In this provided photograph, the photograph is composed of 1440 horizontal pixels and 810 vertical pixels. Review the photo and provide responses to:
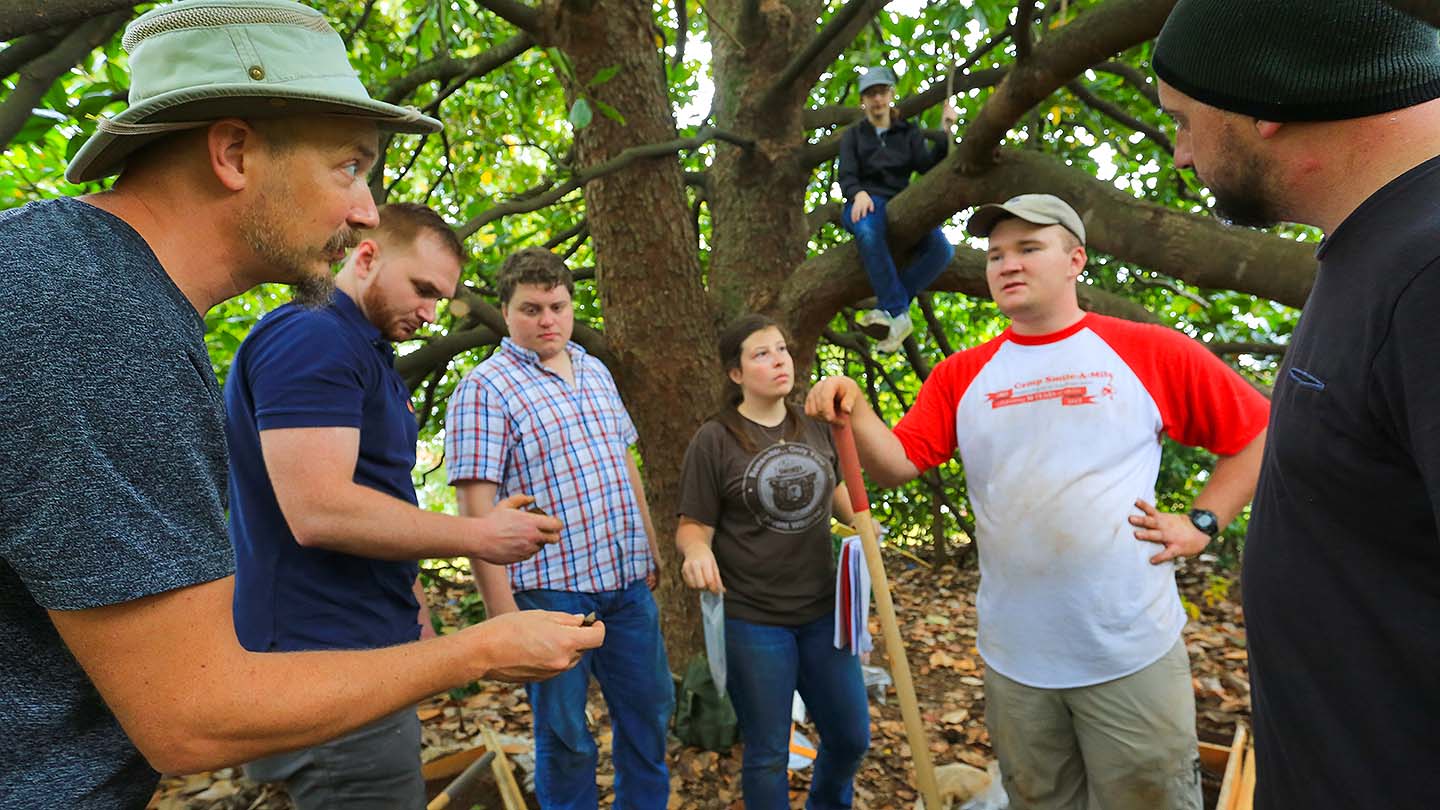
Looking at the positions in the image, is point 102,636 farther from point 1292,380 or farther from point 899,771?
point 899,771

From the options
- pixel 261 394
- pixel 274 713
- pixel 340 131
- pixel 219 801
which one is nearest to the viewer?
pixel 274 713

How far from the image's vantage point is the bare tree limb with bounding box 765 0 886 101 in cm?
352

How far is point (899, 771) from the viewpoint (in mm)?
3824

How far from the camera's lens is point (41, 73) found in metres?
1.54

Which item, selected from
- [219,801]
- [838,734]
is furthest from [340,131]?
[219,801]


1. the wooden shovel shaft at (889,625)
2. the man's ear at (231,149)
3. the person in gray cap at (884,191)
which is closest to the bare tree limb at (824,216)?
the person in gray cap at (884,191)

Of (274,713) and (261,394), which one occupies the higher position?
(261,394)

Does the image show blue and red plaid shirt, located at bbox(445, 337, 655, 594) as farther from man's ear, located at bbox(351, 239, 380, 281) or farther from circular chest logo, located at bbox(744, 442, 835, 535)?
man's ear, located at bbox(351, 239, 380, 281)

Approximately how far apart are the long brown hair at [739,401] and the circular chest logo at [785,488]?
0.08 metres

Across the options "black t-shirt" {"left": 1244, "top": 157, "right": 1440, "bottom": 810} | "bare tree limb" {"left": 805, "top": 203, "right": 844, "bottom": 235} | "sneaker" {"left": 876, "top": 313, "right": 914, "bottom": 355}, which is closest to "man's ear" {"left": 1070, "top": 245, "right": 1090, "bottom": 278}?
"black t-shirt" {"left": 1244, "top": 157, "right": 1440, "bottom": 810}

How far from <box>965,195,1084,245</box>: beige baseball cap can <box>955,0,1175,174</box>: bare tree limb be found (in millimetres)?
641

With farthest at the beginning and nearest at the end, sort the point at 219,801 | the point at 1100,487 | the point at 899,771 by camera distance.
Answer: the point at 899,771
the point at 219,801
the point at 1100,487

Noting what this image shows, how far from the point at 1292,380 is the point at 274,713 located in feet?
5.19

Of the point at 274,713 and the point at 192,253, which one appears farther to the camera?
the point at 192,253
